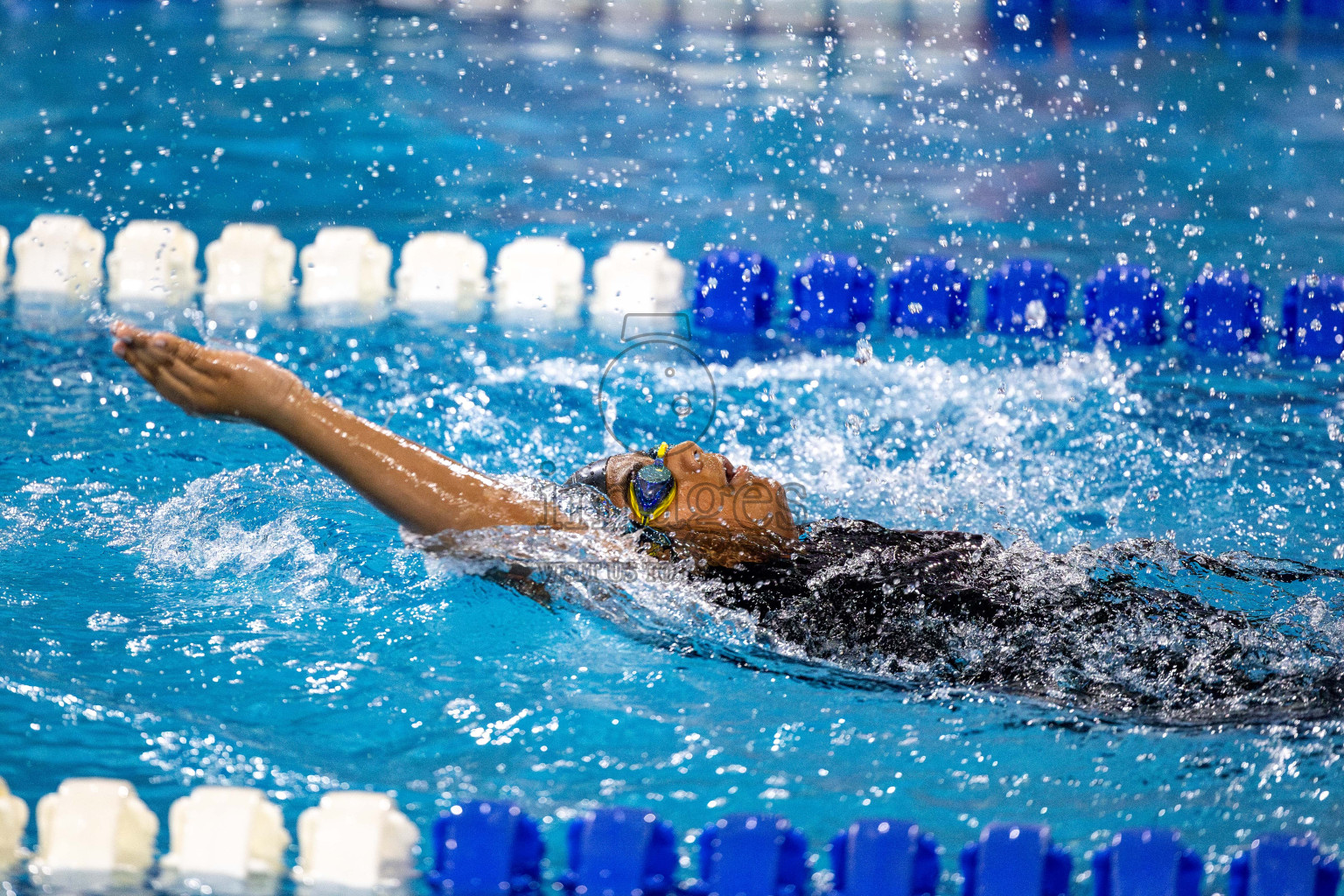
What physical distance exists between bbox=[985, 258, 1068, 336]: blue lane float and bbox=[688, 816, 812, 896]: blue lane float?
2854 millimetres

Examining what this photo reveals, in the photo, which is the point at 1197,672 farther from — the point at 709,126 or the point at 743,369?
the point at 709,126

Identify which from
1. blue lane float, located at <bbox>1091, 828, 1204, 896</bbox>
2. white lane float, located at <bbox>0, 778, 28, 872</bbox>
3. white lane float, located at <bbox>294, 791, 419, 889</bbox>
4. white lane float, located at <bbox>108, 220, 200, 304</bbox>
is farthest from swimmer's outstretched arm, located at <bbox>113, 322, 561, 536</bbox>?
white lane float, located at <bbox>108, 220, 200, 304</bbox>

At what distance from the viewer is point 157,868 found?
177cm

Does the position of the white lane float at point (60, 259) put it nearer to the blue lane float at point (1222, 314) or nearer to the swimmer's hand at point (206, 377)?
the swimmer's hand at point (206, 377)

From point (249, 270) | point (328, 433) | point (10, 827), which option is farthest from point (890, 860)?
point (249, 270)

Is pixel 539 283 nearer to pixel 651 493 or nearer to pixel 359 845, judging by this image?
pixel 651 493

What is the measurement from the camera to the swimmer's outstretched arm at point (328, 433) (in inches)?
75.4

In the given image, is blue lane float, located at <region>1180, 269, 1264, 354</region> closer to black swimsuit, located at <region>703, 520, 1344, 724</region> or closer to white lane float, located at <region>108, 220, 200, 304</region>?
black swimsuit, located at <region>703, 520, 1344, 724</region>

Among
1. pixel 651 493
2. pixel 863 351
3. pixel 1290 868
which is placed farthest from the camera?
pixel 863 351

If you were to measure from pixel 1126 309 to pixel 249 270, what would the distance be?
2.94 metres

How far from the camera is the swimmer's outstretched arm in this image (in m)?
1.91

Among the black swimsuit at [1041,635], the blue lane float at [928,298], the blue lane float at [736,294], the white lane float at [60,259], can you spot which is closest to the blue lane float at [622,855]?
the black swimsuit at [1041,635]

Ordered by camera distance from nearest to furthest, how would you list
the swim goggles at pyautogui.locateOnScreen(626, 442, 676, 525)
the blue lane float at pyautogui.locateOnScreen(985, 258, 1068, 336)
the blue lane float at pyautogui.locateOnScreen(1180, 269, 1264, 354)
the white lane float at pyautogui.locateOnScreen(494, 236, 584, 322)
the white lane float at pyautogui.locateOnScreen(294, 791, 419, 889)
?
the white lane float at pyautogui.locateOnScreen(294, 791, 419, 889) → the swim goggles at pyautogui.locateOnScreen(626, 442, 676, 525) → the blue lane float at pyautogui.locateOnScreen(1180, 269, 1264, 354) → the blue lane float at pyautogui.locateOnScreen(985, 258, 1068, 336) → the white lane float at pyautogui.locateOnScreen(494, 236, 584, 322)

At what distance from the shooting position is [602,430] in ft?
11.4
